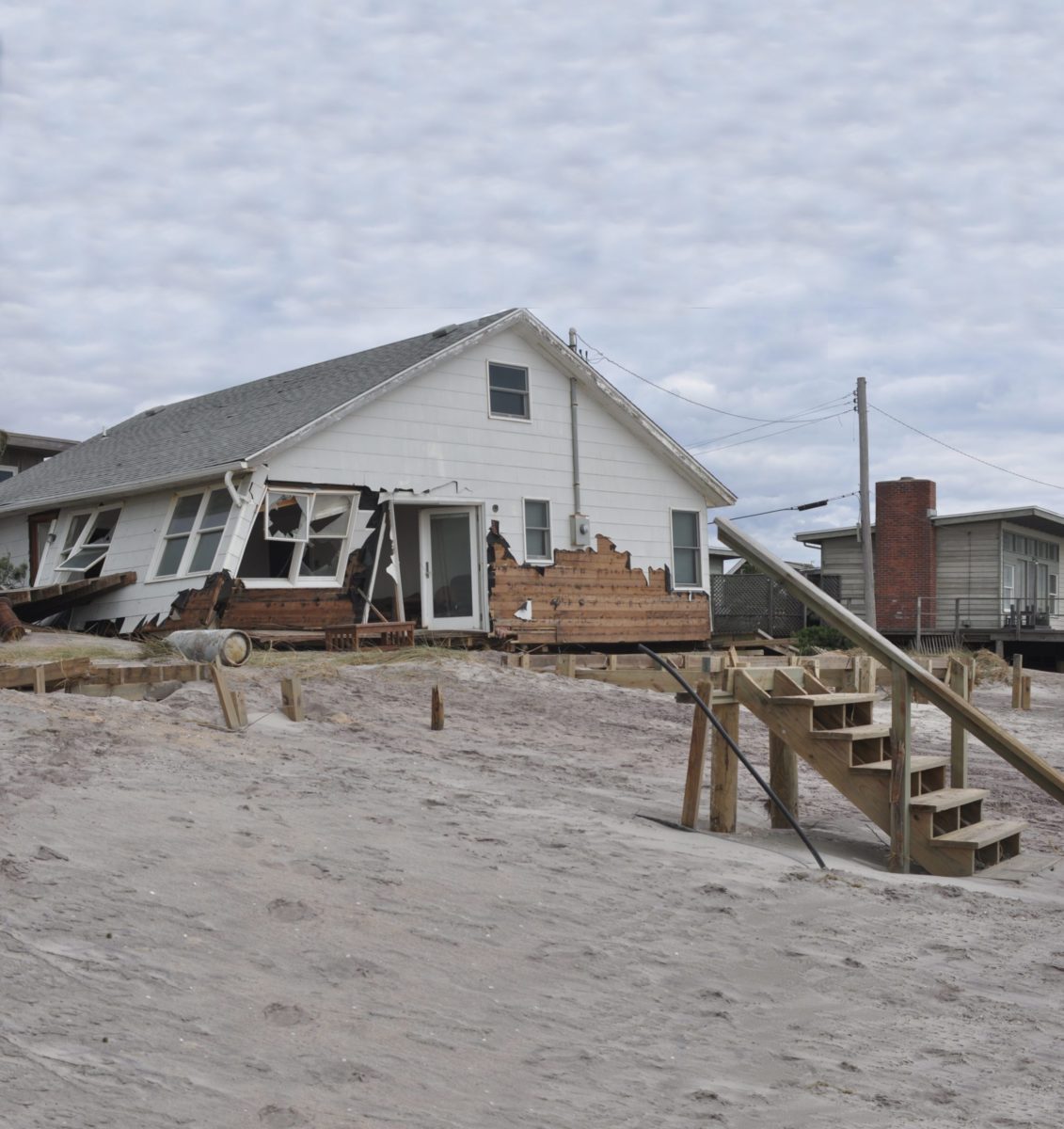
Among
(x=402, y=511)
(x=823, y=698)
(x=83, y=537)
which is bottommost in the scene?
(x=823, y=698)

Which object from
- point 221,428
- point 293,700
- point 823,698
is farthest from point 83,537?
point 823,698

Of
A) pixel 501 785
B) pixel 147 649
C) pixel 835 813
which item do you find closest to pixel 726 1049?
pixel 501 785

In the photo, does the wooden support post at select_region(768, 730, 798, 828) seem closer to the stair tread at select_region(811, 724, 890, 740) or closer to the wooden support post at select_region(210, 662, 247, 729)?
the stair tread at select_region(811, 724, 890, 740)

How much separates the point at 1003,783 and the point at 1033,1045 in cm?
730

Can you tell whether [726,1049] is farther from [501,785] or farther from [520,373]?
[520,373]

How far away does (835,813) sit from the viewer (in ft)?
34.8

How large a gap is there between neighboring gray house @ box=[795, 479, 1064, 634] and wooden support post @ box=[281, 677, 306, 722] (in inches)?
1206

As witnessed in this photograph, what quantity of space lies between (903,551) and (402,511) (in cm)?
2273

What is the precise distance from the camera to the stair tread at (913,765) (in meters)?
9.08

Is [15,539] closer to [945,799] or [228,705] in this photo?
[228,705]

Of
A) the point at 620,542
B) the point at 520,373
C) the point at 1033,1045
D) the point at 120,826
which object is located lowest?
the point at 1033,1045

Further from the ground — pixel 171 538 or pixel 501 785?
pixel 171 538

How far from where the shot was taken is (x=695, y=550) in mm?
25891

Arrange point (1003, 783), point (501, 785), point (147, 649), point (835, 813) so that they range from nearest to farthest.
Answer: point (501, 785) → point (835, 813) → point (1003, 783) → point (147, 649)
